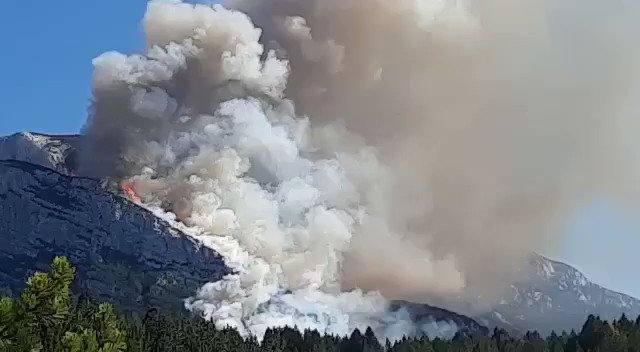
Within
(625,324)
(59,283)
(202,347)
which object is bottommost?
(59,283)

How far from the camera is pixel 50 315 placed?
27.3m

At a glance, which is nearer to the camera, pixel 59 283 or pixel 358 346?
pixel 59 283

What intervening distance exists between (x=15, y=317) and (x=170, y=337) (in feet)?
280

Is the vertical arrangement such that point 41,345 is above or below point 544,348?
below

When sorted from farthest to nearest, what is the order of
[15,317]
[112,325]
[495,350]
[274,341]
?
[274,341]
[495,350]
[112,325]
[15,317]

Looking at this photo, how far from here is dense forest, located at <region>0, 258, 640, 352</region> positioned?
26.8 meters

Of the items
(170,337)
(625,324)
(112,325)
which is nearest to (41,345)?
(112,325)

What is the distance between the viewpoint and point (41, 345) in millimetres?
27312

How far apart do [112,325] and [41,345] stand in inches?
190

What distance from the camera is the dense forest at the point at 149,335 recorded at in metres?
26.8

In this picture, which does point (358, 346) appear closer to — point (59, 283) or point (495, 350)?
point (495, 350)

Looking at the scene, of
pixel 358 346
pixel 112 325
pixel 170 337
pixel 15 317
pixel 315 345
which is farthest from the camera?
pixel 358 346

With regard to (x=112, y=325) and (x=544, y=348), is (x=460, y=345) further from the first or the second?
(x=112, y=325)

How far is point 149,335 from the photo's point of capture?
110m
